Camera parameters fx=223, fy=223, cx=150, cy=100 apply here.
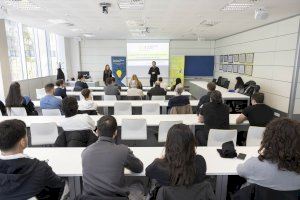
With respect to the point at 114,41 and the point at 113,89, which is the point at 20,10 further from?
the point at 114,41

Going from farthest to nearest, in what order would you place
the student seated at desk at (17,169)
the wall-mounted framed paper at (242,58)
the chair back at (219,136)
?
1. the wall-mounted framed paper at (242,58)
2. the chair back at (219,136)
3. the student seated at desk at (17,169)

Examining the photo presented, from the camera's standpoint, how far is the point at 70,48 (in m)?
13.0

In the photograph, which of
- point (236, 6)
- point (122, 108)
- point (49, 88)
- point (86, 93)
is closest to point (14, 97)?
point (49, 88)

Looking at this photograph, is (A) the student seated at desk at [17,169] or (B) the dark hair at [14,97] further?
(B) the dark hair at [14,97]

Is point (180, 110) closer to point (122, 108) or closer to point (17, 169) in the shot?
point (122, 108)

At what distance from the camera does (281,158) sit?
157cm

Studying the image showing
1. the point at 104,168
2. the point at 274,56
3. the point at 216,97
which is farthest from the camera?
the point at 274,56

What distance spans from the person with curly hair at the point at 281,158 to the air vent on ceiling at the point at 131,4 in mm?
4247

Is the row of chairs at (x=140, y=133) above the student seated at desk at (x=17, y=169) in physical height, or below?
below

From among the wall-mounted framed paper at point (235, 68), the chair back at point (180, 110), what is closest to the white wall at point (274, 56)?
the wall-mounted framed paper at point (235, 68)

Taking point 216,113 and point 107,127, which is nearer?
point 107,127

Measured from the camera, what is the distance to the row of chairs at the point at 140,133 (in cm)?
306

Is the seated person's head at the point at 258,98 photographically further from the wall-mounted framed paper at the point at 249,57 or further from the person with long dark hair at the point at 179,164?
the wall-mounted framed paper at the point at 249,57

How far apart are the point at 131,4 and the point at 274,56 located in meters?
4.85
